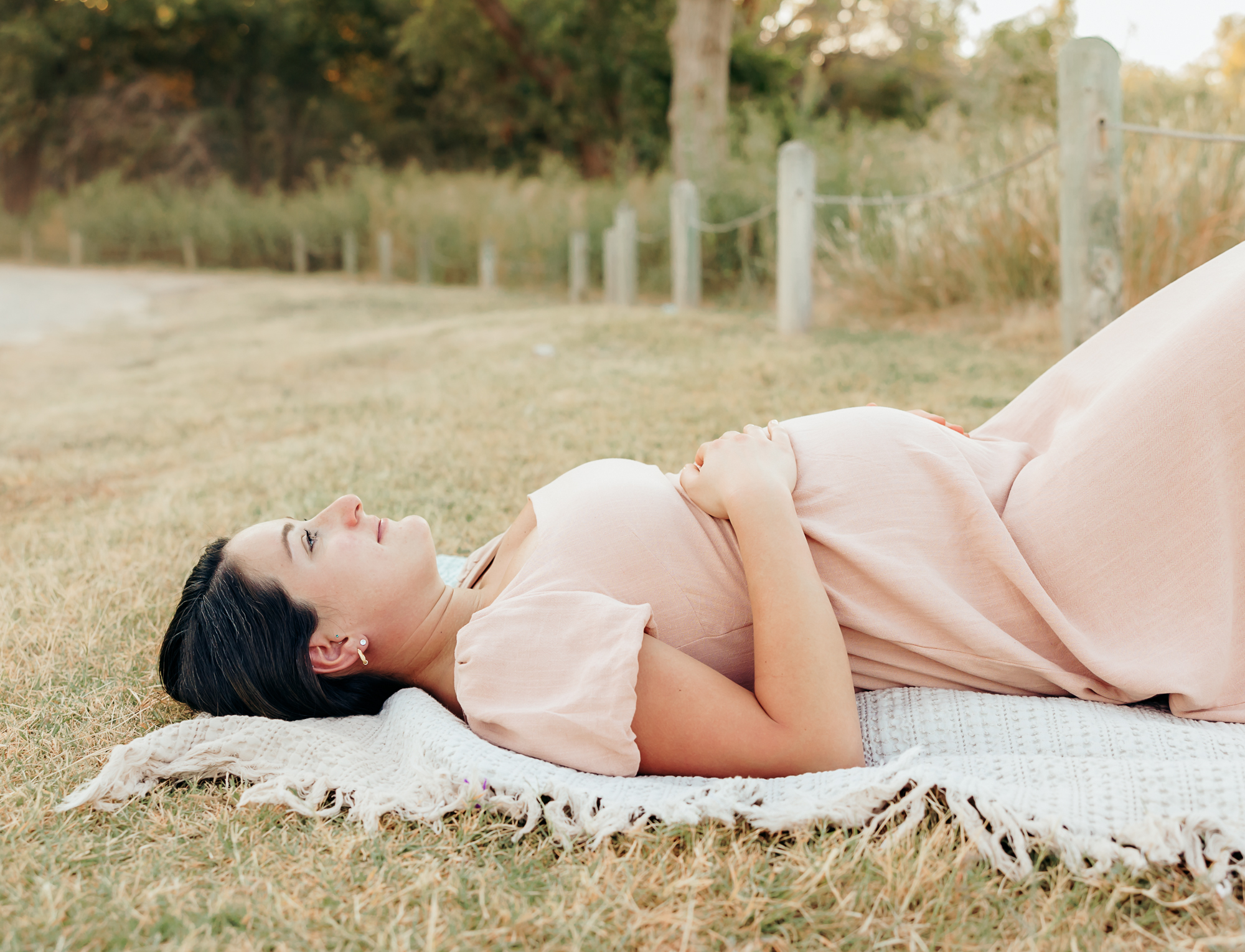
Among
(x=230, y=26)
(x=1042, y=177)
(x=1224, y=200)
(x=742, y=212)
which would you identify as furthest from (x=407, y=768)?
(x=230, y=26)

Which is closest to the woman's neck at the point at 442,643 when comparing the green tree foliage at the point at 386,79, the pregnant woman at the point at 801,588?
the pregnant woman at the point at 801,588

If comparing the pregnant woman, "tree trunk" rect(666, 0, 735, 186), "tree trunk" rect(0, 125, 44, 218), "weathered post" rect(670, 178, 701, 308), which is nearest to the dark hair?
the pregnant woman

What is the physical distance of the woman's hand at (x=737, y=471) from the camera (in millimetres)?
1578

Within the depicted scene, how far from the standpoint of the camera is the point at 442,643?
70.4 inches

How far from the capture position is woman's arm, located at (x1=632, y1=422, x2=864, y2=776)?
4.79 feet

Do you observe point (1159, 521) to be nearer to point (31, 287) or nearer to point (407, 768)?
point (407, 768)

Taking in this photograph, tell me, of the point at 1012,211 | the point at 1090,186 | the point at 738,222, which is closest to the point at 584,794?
the point at 1090,186

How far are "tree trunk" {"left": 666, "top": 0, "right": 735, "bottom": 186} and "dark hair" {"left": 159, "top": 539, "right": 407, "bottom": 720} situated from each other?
11.2m

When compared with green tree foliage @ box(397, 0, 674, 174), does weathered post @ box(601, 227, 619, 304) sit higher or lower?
lower

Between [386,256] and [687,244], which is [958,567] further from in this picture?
[386,256]

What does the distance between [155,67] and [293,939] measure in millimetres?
27938

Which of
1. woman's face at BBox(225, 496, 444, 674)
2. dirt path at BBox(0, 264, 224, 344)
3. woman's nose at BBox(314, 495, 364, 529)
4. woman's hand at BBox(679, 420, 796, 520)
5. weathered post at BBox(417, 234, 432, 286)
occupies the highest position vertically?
weathered post at BBox(417, 234, 432, 286)

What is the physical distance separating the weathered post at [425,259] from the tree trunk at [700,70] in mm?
4108

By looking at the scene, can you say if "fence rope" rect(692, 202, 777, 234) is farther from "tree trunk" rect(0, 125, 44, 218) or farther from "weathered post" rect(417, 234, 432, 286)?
"tree trunk" rect(0, 125, 44, 218)
